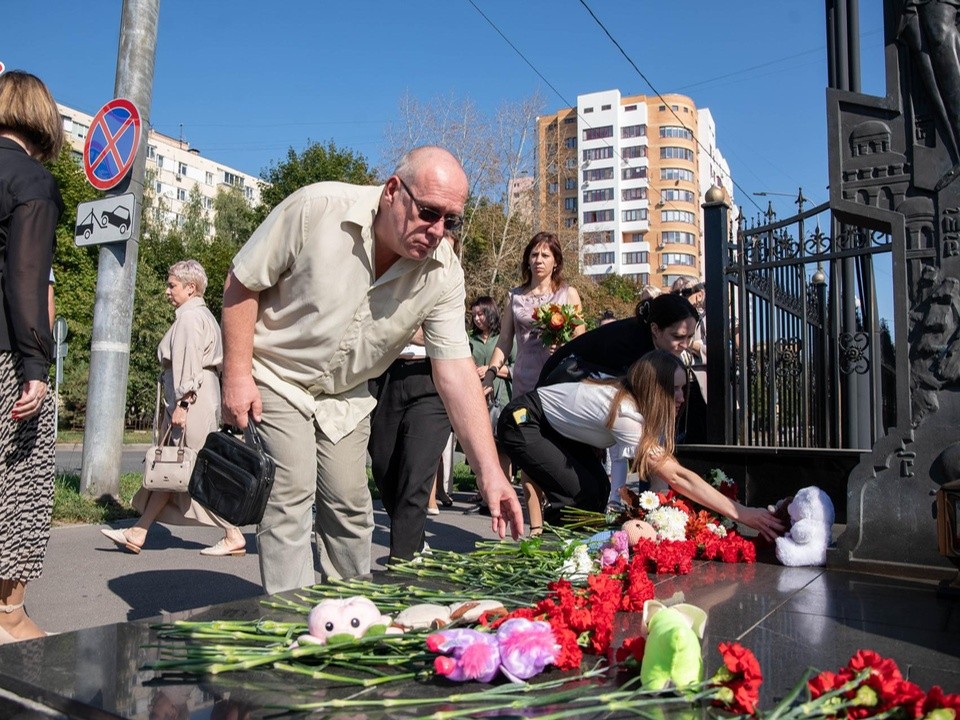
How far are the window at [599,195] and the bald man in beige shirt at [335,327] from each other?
96.5m

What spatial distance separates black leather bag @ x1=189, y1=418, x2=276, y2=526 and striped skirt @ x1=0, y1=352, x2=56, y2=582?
0.85m

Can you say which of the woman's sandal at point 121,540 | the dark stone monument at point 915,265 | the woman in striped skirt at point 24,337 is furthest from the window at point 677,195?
the woman in striped skirt at point 24,337

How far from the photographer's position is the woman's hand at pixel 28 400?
10.9 ft

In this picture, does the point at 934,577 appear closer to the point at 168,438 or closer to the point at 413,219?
the point at 413,219

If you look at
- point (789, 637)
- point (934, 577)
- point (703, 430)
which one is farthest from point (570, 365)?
point (789, 637)

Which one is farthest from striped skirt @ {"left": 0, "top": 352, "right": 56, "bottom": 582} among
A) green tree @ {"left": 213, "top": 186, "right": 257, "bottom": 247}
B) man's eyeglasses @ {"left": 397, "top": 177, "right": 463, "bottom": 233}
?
green tree @ {"left": 213, "top": 186, "right": 257, "bottom": 247}

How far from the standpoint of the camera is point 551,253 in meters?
6.77

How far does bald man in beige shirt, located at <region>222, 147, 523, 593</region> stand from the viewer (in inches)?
124

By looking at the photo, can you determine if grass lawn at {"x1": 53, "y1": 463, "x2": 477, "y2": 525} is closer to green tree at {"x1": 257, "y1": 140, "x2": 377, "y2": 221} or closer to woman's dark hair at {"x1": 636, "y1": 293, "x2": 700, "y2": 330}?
woman's dark hair at {"x1": 636, "y1": 293, "x2": 700, "y2": 330}

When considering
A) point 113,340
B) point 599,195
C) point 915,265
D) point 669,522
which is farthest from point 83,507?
point 599,195

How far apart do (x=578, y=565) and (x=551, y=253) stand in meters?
3.80

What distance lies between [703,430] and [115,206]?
537 centimetres

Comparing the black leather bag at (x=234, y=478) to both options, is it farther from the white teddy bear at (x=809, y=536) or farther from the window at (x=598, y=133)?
the window at (x=598, y=133)

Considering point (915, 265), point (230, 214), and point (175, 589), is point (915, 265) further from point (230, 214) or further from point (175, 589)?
point (230, 214)
